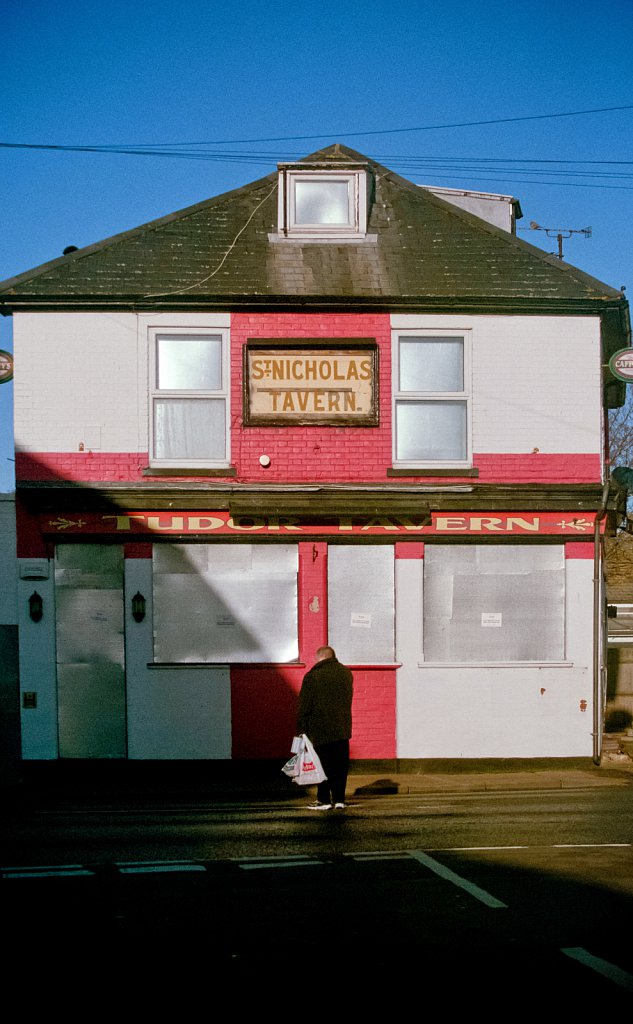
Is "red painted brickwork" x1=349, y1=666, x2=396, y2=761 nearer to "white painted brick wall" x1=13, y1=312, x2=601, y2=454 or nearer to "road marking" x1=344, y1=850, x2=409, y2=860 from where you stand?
"white painted brick wall" x1=13, y1=312, x2=601, y2=454

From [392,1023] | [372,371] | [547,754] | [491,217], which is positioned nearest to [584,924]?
[392,1023]

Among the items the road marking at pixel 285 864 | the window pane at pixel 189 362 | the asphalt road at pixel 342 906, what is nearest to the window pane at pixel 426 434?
the window pane at pixel 189 362

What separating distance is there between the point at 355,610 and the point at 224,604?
180cm

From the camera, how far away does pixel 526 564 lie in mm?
15938

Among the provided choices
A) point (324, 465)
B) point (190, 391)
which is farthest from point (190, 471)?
point (324, 465)

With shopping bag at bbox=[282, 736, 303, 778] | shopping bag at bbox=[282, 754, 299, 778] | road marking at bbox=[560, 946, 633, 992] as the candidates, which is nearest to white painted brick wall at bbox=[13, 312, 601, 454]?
shopping bag at bbox=[282, 736, 303, 778]

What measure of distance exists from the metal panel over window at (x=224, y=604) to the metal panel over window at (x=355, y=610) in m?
0.54

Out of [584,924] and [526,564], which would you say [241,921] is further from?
[526,564]

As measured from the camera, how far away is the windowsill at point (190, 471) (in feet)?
51.1

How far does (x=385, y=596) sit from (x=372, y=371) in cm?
312

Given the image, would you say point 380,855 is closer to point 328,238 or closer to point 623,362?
point 623,362

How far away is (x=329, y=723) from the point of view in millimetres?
12570

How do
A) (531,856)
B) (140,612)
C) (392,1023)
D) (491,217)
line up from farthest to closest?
(491,217)
(140,612)
(531,856)
(392,1023)

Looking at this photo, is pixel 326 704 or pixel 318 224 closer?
pixel 326 704
